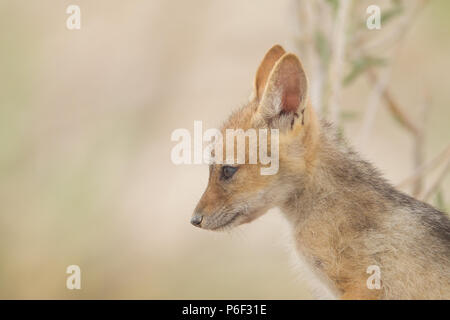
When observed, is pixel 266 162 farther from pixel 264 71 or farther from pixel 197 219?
pixel 264 71

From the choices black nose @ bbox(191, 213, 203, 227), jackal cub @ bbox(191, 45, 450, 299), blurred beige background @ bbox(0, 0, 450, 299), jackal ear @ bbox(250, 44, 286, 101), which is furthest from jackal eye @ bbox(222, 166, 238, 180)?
blurred beige background @ bbox(0, 0, 450, 299)

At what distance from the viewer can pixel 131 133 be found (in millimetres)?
9398

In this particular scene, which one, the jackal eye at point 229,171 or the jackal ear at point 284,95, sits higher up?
the jackal ear at point 284,95

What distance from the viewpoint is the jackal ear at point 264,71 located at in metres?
5.17

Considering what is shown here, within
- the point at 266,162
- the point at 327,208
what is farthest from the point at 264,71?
the point at 327,208

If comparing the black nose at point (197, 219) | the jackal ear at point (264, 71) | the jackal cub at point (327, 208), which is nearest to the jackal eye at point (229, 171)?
the jackal cub at point (327, 208)

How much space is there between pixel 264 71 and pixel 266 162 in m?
0.64

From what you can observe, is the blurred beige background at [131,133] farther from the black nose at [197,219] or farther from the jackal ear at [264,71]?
the black nose at [197,219]

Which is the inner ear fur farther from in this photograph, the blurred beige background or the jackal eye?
the blurred beige background

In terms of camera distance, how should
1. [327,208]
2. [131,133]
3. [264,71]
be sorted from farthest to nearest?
1. [131,133]
2. [264,71]
3. [327,208]

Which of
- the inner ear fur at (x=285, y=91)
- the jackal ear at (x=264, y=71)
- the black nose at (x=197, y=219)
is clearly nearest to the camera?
the inner ear fur at (x=285, y=91)

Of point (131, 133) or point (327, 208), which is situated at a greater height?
point (131, 133)

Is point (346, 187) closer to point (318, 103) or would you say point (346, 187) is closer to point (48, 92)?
point (318, 103)

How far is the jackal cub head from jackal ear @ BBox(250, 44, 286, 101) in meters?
0.27
